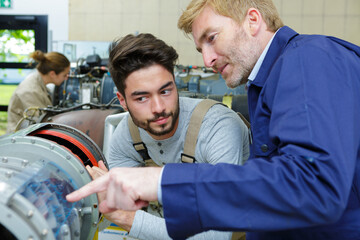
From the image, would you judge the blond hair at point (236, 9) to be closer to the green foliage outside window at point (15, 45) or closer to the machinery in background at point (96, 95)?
the machinery in background at point (96, 95)

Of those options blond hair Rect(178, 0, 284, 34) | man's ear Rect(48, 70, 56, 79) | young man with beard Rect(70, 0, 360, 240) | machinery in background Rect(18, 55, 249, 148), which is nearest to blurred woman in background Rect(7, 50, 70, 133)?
man's ear Rect(48, 70, 56, 79)

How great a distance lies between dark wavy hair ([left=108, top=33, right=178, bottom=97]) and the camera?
146 centimetres

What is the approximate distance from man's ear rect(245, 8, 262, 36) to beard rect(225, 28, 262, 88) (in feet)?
0.09

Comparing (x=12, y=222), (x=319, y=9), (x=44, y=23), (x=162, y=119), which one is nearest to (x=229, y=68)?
(x=162, y=119)

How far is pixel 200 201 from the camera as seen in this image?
2.38 feet

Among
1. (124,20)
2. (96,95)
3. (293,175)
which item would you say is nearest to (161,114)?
(293,175)

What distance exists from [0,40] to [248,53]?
535 centimetres

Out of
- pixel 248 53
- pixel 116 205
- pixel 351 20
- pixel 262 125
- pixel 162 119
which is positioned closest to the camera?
pixel 116 205

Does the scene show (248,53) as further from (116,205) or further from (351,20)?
(351,20)

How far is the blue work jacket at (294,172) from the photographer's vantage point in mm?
678

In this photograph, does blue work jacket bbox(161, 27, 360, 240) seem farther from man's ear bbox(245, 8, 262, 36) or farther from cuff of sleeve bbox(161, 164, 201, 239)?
man's ear bbox(245, 8, 262, 36)

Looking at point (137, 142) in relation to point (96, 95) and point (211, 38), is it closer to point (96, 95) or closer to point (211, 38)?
point (211, 38)

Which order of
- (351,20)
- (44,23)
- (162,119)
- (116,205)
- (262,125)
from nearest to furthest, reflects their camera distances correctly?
(116,205)
(262,125)
(162,119)
(351,20)
(44,23)

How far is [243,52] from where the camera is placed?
1245mm
